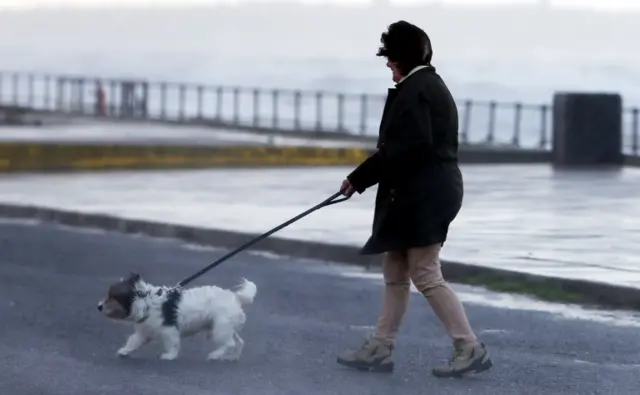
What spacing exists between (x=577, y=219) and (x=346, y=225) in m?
2.47

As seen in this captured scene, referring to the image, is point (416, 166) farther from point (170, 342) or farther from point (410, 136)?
point (170, 342)

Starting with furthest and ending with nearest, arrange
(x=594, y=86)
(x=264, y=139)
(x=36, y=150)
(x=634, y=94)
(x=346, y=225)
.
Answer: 1. (x=594, y=86)
2. (x=634, y=94)
3. (x=264, y=139)
4. (x=36, y=150)
5. (x=346, y=225)

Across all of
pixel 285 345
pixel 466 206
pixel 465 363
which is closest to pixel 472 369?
pixel 465 363

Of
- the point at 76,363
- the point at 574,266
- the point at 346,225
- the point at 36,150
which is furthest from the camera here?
the point at 36,150

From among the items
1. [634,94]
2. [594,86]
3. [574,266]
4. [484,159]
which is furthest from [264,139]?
[594,86]

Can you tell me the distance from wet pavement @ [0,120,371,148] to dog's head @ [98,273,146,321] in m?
20.4

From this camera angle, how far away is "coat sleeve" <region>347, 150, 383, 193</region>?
27.0 feet

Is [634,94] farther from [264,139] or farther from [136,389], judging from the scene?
[136,389]

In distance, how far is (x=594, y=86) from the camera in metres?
152

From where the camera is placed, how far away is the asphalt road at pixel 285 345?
8.16 metres

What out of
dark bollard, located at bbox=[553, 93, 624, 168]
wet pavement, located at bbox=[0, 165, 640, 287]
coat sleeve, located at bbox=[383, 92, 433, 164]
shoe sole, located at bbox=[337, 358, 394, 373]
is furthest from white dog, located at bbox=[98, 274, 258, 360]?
dark bollard, located at bbox=[553, 93, 624, 168]

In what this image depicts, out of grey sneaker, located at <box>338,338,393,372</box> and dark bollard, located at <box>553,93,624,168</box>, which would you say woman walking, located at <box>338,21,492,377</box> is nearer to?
grey sneaker, located at <box>338,338,393,372</box>

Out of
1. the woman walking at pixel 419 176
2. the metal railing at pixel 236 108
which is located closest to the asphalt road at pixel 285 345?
the woman walking at pixel 419 176

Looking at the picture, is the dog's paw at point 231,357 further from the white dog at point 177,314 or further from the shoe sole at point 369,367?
the shoe sole at point 369,367
